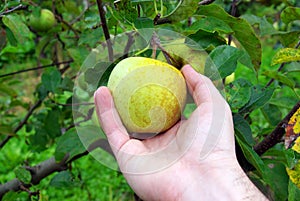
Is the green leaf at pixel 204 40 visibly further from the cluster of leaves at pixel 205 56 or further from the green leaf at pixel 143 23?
the green leaf at pixel 143 23

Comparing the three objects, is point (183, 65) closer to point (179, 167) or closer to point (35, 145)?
point (179, 167)

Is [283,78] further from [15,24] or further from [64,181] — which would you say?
[64,181]

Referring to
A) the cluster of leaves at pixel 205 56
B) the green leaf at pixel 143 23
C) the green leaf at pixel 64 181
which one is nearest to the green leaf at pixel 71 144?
the cluster of leaves at pixel 205 56

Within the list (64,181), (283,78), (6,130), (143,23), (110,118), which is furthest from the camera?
(6,130)

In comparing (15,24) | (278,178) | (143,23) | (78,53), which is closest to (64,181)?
(78,53)

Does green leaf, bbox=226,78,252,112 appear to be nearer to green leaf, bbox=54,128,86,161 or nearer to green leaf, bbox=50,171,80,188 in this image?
green leaf, bbox=54,128,86,161

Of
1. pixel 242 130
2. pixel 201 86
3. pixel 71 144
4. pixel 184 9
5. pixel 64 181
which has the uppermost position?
pixel 184 9

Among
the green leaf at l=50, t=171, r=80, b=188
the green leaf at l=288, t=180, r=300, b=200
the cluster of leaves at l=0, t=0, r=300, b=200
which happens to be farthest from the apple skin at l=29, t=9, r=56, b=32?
the green leaf at l=288, t=180, r=300, b=200
